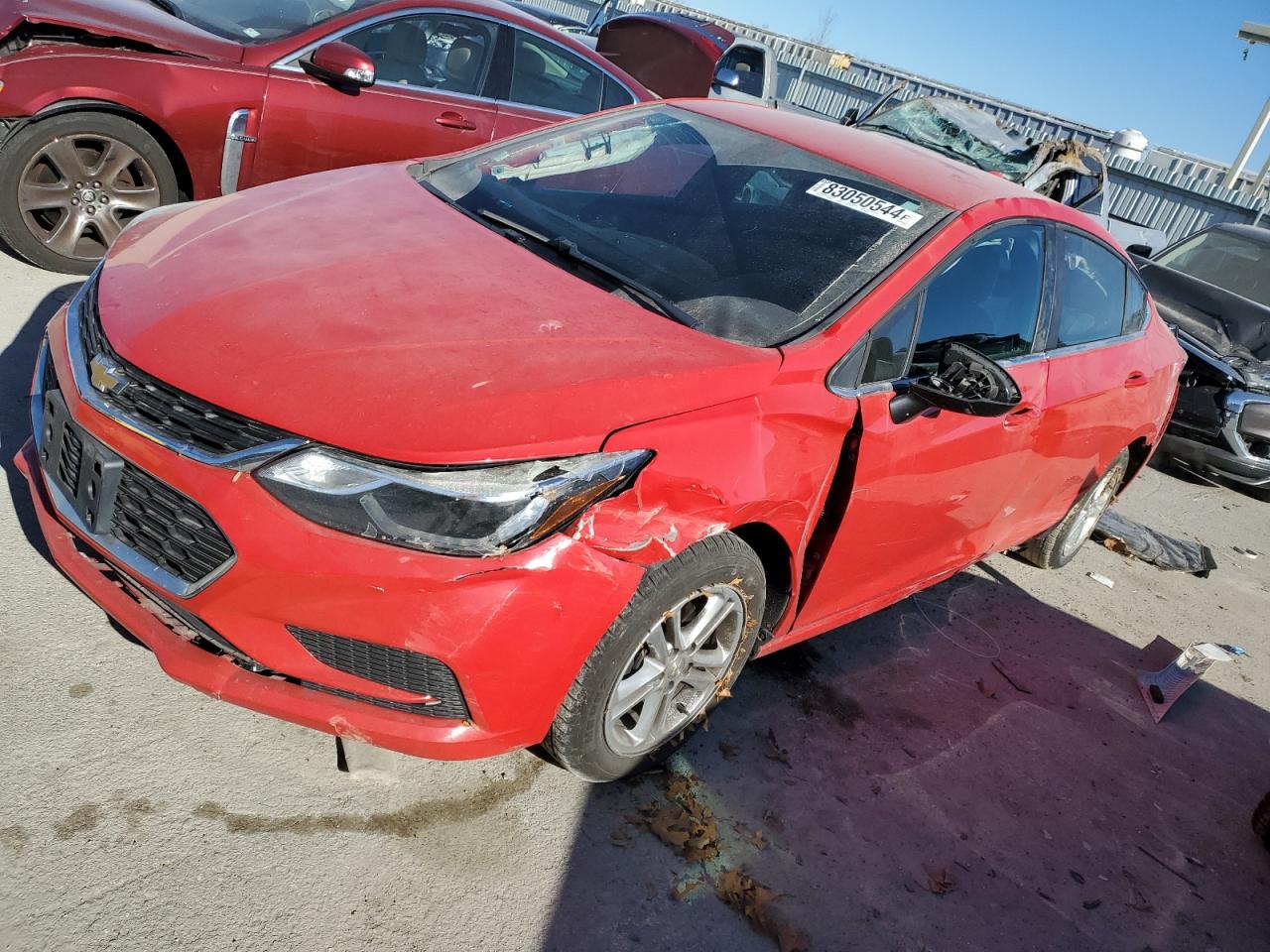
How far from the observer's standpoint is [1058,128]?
20781mm

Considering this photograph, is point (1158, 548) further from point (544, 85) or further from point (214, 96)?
point (214, 96)

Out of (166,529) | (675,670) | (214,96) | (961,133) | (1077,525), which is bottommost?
(1077,525)

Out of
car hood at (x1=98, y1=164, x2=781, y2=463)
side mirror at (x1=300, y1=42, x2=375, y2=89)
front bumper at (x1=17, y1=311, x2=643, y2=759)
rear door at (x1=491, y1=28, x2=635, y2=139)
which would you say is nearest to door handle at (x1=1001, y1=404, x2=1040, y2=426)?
car hood at (x1=98, y1=164, x2=781, y2=463)

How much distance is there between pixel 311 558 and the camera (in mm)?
2105

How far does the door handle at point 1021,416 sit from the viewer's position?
3.43m

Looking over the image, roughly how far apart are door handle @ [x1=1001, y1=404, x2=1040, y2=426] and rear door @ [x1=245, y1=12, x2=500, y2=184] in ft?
11.7

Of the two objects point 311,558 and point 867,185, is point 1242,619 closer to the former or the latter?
point 867,185

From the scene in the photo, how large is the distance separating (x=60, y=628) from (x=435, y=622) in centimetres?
132

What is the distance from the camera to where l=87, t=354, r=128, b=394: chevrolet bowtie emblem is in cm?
232

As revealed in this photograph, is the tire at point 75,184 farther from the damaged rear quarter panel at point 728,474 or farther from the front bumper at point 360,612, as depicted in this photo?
the damaged rear quarter panel at point 728,474

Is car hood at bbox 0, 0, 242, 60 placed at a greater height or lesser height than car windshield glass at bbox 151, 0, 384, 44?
lesser

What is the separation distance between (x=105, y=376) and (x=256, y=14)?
369 centimetres

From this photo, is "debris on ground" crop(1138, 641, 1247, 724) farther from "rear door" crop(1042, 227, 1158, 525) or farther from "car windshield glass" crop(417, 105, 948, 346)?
"car windshield glass" crop(417, 105, 948, 346)

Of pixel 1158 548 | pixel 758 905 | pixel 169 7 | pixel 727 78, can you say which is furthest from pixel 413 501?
pixel 727 78
